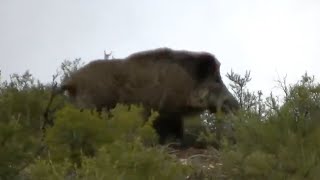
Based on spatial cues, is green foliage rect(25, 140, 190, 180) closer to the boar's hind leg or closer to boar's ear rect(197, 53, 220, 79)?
the boar's hind leg

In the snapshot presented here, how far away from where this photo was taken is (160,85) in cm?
1529

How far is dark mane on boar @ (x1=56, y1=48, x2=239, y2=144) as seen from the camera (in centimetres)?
1462

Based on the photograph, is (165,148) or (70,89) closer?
(165,148)

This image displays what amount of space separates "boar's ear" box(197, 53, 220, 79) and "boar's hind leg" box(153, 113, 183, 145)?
1.24 meters

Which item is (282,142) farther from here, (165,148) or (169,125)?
(169,125)

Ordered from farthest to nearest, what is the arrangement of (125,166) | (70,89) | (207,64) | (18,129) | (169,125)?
1. (207,64)
2. (169,125)
3. (70,89)
4. (18,129)
5. (125,166)

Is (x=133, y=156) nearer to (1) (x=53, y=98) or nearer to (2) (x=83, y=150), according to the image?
(2) (x=83, y=150)

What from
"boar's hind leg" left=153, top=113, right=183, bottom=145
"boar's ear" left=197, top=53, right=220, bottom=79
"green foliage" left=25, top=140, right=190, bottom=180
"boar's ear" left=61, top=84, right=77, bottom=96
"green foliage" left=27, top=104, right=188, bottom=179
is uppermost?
"boar's ear" left=197, top=53, right=220, bottom=79

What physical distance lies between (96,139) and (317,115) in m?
2.54

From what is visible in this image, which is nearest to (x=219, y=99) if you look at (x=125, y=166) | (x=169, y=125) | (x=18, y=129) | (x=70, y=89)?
(x=169, y=125)

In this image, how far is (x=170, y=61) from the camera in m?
15.9

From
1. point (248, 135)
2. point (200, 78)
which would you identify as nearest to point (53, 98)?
point (200, 78)

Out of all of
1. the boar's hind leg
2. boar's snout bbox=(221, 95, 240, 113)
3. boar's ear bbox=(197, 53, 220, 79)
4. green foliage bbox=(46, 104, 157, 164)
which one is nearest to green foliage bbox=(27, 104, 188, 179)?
green foliage bbox=(46, 104, 157, 164)

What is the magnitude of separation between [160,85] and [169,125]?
73 centimetres
